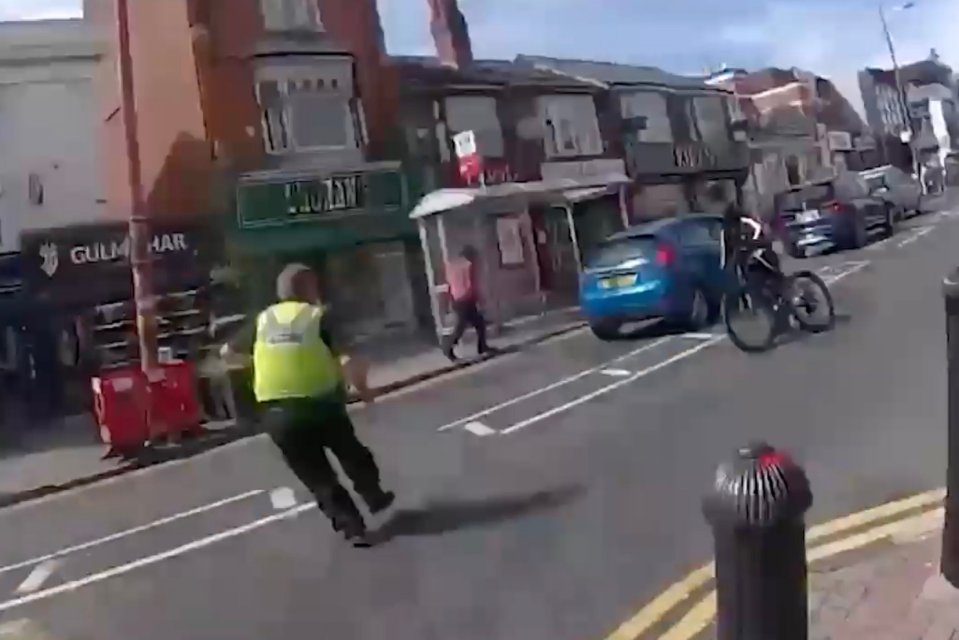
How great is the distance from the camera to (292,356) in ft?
21.3

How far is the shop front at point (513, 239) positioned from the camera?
19.8 metres

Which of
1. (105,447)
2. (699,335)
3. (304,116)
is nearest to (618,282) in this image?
(699,335)

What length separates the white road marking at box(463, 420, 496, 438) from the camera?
32.9 ft

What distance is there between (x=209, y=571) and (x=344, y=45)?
18.0m

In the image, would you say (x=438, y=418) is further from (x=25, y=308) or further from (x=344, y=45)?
(x=344, y=45)

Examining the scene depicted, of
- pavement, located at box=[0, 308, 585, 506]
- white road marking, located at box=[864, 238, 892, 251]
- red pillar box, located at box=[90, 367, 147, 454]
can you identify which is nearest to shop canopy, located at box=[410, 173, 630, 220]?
pavement, located at box=[0, 308, 585, 506]

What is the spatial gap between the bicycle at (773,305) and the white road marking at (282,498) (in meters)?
4.98

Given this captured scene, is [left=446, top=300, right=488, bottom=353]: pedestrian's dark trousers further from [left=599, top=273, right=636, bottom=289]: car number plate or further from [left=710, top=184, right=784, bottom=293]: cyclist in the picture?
[left=710, top=184, right=784, bottom=293]: cyclist

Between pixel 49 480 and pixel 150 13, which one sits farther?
pixel 150 13

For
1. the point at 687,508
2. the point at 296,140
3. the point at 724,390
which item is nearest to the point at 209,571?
the point at 687,508

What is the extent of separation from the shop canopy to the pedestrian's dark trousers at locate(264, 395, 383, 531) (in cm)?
1278

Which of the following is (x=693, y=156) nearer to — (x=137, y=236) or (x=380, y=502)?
(x=137, y=236)

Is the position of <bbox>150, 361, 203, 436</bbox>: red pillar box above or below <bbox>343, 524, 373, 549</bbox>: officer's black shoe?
above

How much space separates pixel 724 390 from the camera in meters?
10.1
